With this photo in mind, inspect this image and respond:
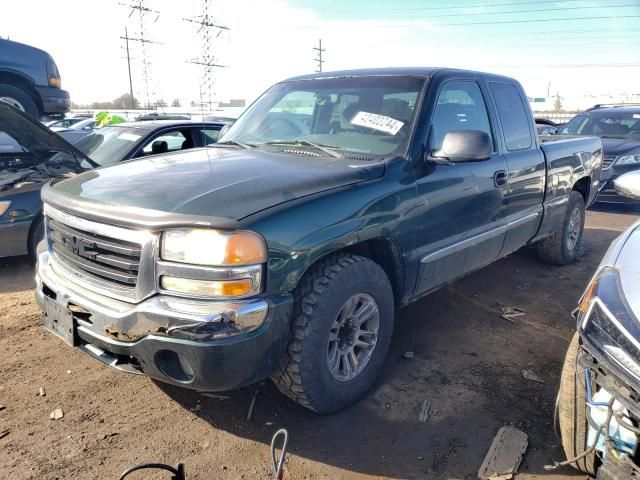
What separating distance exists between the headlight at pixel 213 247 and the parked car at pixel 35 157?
7.84 ft

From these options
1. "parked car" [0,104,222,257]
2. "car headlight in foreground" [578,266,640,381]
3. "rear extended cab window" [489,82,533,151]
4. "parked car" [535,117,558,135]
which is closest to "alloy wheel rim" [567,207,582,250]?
"rear extended cab window" [489,82,533,151]

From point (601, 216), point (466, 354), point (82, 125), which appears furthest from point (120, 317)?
point (82, 125)

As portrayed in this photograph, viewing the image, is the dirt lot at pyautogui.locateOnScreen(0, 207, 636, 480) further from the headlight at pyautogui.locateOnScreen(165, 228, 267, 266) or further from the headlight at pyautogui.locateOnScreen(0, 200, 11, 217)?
the headlight at pyautogui.locateOnScreen(0, 200, 11, 217)

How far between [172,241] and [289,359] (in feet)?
2.67

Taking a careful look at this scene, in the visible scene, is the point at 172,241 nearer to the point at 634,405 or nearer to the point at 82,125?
the point at 634,405

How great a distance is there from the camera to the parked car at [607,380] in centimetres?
178

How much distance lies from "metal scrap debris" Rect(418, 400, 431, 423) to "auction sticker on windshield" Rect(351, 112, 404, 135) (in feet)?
5.45

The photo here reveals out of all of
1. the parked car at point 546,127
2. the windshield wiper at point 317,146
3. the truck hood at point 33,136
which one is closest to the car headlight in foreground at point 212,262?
the windshield wiper at point 317,146

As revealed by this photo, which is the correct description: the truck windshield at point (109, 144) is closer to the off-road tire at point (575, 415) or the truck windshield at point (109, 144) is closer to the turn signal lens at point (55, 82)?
the turn signal lens at point (55, 82)

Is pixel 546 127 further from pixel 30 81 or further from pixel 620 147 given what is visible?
pixel 30 81

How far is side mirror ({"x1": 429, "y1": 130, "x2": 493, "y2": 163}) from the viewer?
120 inches

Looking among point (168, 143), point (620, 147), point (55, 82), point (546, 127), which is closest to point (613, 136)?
point (620, 147)

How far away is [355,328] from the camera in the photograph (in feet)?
9.23

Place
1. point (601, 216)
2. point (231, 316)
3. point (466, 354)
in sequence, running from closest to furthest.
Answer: point (231, 316)
point (466, 354)
point (601, 216)
